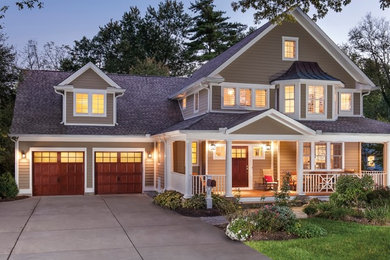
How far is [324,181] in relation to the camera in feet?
65.6

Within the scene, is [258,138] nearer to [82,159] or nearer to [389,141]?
[389,141]

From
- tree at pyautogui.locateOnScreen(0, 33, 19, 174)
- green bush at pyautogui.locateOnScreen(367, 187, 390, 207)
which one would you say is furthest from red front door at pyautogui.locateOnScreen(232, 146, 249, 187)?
tree at pyautogui.locateOnScreen(0, 33, 19, 174)

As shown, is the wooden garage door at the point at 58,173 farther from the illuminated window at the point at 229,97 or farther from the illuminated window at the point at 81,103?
the illuminated window at the point at 229,97

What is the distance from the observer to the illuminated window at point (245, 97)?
20250 millimetres

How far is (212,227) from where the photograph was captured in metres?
12.8

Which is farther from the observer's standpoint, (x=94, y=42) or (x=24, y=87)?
(x=94, y=42)

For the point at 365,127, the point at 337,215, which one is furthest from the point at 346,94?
the point at 337,215

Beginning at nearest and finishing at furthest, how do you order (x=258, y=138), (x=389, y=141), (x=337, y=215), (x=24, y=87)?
1. (x=337, y=215)
2. (x=258, y=138)
3. (x=389, y=141)
4. (x=24, y=87)

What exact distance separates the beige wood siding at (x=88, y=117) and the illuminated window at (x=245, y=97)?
22.2 feet

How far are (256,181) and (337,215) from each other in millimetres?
7432

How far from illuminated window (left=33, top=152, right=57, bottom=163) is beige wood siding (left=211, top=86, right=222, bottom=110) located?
823 centimetres

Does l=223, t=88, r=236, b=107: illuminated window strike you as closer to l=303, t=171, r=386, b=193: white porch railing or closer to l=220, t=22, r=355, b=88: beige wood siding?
l=220, t=22, r=355, b=88: beige wood siding

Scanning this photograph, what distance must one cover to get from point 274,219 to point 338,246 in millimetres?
1870

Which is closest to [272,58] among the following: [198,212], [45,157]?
[198,212]
